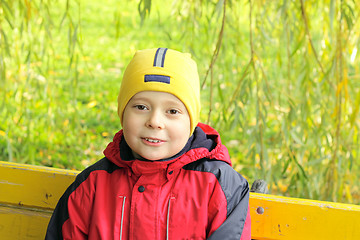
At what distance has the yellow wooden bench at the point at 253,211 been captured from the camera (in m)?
1.74

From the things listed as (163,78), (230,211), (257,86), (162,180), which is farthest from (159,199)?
(257,86)

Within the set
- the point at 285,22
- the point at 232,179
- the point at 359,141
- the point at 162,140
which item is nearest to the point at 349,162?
the point at 359,141

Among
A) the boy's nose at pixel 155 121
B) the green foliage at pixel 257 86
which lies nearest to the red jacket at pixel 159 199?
the boy's nose at pixel 155 121

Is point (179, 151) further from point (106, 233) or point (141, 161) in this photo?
point (106, 233)

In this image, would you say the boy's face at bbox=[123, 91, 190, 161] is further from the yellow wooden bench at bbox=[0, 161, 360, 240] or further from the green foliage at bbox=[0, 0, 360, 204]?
the green foliage at bbox=[0, 0, 360, 204]

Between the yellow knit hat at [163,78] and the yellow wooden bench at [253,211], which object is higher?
the yellow knit hat at [163,78]

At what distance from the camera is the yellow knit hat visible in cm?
157

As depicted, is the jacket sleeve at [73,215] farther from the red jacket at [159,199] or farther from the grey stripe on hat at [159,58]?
the grey stripe on hat at [159,58]

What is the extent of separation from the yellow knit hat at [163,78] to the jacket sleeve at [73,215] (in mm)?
299

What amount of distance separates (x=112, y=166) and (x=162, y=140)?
0.26 m

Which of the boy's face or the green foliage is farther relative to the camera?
the green foliage

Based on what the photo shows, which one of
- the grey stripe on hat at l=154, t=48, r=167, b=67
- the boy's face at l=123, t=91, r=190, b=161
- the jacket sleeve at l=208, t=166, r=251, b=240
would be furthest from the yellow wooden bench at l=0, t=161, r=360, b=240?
the grey stripe on hat at l=154, t=48, r=167, b=67

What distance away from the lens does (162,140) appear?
62.6 inches

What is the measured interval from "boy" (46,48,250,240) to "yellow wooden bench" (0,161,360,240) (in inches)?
7.0
